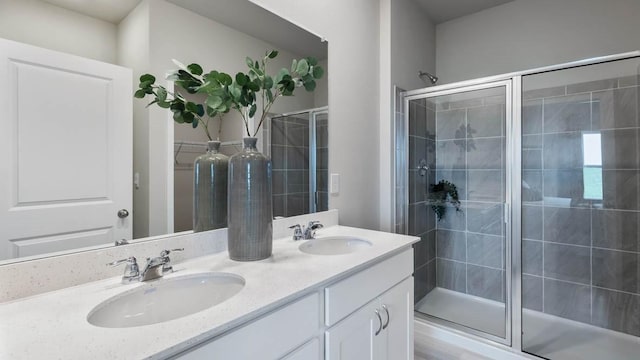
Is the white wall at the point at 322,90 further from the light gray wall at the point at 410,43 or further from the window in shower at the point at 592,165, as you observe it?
the window in shower at the point at 592,165

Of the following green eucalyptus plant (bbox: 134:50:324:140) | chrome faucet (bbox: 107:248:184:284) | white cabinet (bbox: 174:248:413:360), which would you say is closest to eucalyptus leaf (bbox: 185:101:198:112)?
green eucalyptus plant (bbox: 134:50:324:140)

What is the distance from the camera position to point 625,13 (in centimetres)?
209

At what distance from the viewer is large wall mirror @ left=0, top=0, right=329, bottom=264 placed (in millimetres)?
860

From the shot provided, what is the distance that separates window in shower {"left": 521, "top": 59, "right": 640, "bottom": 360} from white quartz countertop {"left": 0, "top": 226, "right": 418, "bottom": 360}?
65.8 inches

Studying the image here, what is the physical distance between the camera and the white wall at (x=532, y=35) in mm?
A: 2127

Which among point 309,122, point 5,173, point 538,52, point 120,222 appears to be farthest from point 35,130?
point 538,52

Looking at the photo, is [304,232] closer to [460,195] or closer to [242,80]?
[242,80]

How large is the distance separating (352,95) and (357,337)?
1477 millimetres

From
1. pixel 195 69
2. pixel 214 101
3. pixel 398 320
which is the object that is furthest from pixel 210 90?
pixel 398 320

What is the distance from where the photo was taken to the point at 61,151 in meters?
0.88

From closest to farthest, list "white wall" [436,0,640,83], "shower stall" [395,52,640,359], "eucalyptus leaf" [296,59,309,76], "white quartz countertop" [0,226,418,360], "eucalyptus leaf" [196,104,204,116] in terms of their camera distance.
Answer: "white quartz countertop" [0,226,418,360]
"eucalyptus leaf" [196,104,204,116]
"eucalyptus leaf" [296,59,309,76]
"shower stall" [395,52,640,359]
"white wall" [436,0,640,83]

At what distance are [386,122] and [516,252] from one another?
124cm

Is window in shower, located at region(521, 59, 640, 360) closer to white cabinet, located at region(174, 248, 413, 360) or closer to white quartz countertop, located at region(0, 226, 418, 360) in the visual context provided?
white cabinet, located at region(174, 248, 413, 360)

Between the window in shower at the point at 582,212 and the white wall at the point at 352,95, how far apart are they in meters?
0.98
